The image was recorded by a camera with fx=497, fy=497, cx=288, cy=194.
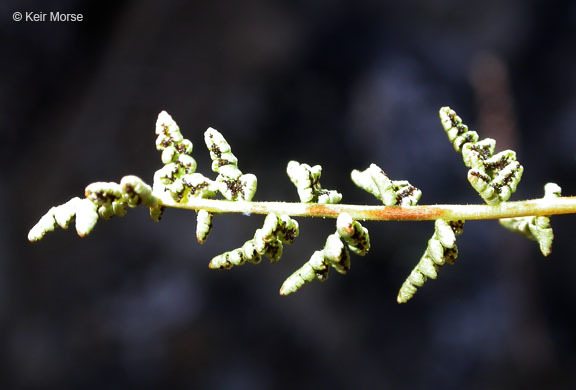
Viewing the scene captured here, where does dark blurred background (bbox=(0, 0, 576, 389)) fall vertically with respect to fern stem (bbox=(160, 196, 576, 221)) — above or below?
above

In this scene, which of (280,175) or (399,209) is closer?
(399,209)

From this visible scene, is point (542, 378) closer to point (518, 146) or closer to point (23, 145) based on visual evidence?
point (518, 146)

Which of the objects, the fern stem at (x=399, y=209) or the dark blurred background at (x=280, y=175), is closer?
the fern stem at (x=399, y=209)

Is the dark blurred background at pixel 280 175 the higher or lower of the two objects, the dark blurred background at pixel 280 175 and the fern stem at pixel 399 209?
the higher

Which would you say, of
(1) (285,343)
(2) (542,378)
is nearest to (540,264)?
(2) (542,378)
